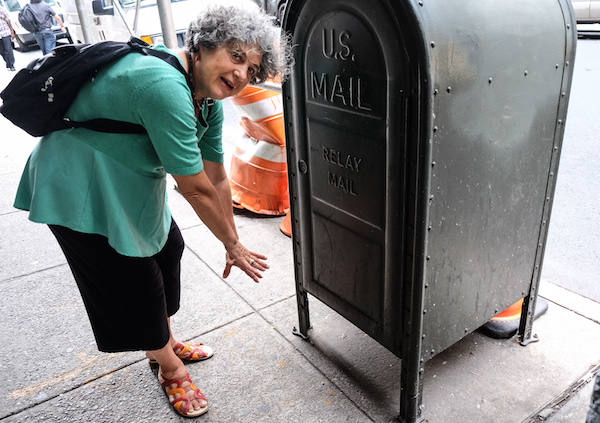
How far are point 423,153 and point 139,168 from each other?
990 mm

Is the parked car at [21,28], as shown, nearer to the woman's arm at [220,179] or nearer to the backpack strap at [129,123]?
the woman's arm at [220,179]

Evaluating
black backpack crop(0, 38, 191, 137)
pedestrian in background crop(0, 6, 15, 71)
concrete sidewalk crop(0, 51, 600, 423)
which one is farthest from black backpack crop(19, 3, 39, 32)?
black backpack crop(0, 38, 191, 137)

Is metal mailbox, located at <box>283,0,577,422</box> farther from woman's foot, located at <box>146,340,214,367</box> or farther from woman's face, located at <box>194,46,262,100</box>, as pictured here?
woman's foot, located at <box>146,340,214,367</box>

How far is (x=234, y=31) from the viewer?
1.68 meters

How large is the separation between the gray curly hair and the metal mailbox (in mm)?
233

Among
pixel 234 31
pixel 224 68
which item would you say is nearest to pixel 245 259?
pixel 224 68

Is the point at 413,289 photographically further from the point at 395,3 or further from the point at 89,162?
the point at 89,162

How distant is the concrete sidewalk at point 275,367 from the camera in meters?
2.22

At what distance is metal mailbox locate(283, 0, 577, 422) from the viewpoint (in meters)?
1.64

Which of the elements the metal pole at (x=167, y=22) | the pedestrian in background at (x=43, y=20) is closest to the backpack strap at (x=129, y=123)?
the metal pole at (x=167, y=22)

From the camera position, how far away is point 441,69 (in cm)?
159

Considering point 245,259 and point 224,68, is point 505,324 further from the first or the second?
point 224,68

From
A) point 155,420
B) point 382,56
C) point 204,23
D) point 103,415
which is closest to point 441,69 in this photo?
point 382,56

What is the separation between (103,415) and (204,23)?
173cm
